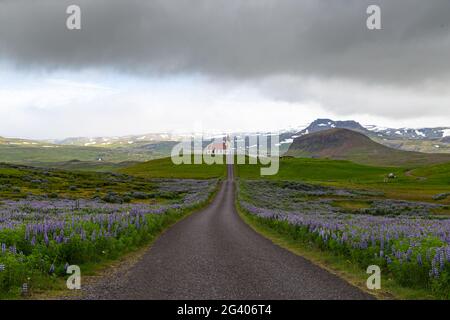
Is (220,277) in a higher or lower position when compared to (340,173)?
higher

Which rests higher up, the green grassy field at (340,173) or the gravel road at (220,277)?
the gravel road at (220,277)

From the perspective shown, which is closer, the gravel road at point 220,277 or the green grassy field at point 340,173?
the gravel road at point 220,277

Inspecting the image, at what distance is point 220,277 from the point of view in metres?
12.1

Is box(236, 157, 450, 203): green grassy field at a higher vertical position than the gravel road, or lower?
lower

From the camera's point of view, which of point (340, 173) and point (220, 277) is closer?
point (220, 277)

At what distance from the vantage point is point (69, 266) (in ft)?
40.7

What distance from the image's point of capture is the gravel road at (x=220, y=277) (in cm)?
1023

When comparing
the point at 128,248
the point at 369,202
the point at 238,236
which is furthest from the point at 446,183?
the point at 128,248

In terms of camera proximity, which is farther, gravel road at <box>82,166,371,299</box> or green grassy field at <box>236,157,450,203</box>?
green grassy field at <box>236,157,450,203</box>

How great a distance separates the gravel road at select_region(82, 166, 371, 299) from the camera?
33.6 feet

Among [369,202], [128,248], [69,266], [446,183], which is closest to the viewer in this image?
[69,266]
